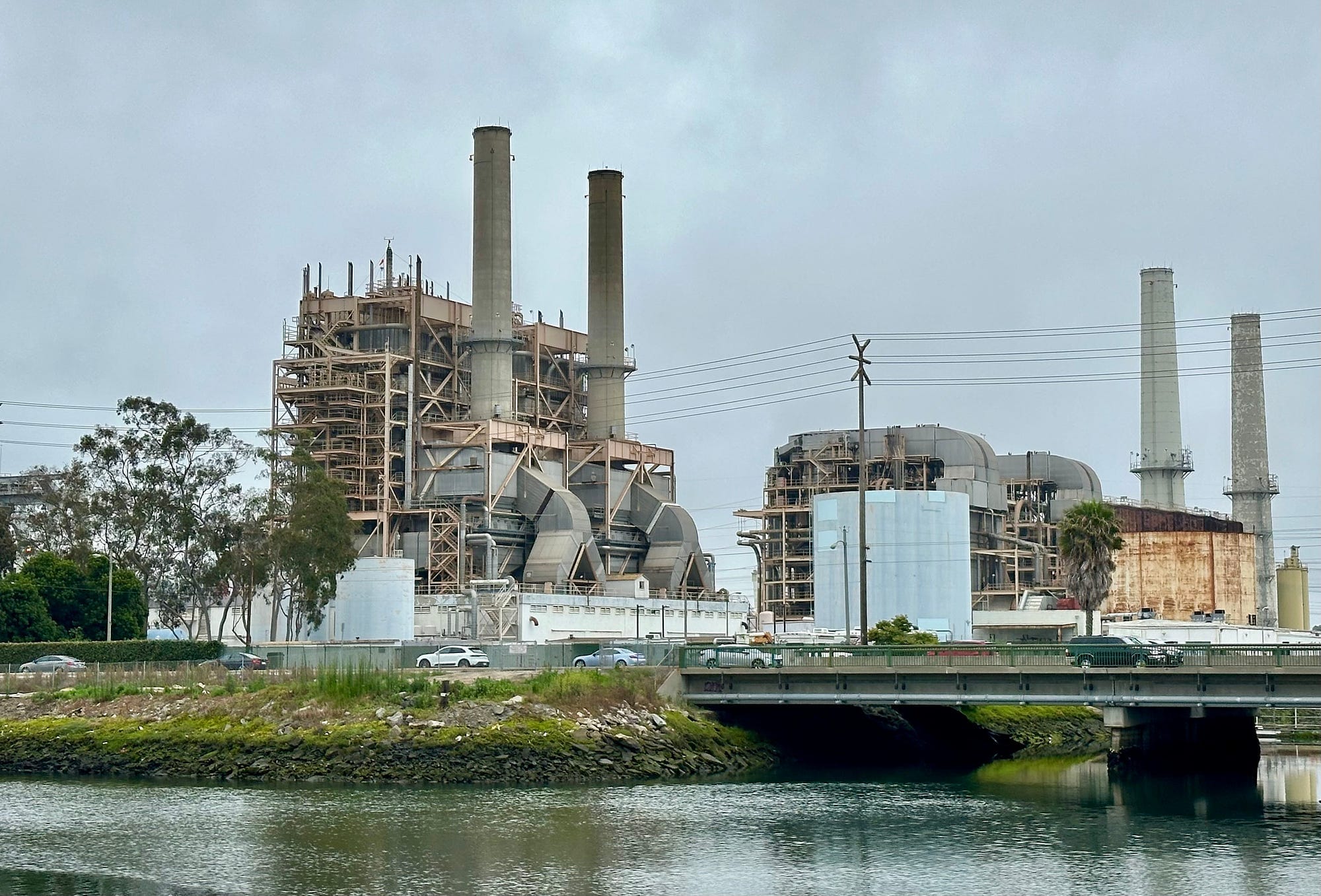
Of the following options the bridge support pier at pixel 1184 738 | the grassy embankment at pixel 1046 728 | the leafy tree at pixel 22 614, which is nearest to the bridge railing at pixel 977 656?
the bridge support pier at pixel 1184 738

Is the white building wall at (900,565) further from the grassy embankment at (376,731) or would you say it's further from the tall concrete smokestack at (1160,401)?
the grassy embankment at (376,731)

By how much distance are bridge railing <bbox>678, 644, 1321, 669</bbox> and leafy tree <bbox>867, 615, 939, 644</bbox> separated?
65.0 feet

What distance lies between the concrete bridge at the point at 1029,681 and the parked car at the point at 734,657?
6 cm

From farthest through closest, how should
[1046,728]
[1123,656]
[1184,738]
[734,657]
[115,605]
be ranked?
1. [115,605]
2. [1046,728]
3. [1184,738]
4. [734,657]
5. [1123,656]

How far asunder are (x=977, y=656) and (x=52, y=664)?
46326mm

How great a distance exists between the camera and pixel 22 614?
3903 inches

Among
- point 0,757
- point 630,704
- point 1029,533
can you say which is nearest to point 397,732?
point 630,704

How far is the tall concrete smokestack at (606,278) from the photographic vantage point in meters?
134

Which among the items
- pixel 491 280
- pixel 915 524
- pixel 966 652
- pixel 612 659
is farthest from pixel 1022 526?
pixel 966 652

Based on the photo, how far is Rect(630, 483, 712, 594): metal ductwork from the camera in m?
138

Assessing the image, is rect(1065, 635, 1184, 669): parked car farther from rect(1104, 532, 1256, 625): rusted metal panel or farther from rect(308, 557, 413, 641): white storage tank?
rect(1104, 532, 1256, 625): rusted metal panel

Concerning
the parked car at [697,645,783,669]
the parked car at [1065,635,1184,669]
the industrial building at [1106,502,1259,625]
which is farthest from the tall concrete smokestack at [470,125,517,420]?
the parked car at [1065,635,1184,669]

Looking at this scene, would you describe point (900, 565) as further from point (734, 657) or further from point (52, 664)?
point (52, 664)

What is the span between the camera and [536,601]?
114875 mm
